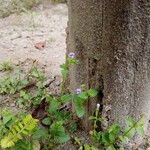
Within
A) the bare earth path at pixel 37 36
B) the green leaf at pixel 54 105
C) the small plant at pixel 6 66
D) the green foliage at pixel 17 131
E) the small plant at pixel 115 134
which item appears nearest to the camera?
the green foliage at pixel 17 131

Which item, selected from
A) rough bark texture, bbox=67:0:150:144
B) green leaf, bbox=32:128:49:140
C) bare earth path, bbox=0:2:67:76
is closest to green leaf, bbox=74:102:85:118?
rough bark texture, bbox=67:0:150:144

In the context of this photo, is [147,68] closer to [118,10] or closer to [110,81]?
[110,81]

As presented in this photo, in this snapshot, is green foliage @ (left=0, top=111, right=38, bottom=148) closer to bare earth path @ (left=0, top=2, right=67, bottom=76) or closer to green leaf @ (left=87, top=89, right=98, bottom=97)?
green leaf @ (left=87, top=89, right=98, bottom=97)

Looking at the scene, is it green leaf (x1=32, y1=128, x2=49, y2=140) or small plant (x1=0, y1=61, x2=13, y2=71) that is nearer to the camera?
green leaf (x1=32, y1=128, x2=49, y2=140)

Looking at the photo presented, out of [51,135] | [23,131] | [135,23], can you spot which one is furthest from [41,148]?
[135,23]

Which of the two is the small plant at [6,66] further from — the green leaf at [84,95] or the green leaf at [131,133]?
the green leaf at [131,133]

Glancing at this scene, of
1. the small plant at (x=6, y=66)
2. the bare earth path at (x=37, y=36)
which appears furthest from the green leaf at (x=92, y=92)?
the small plant at (x=6, y=66)
